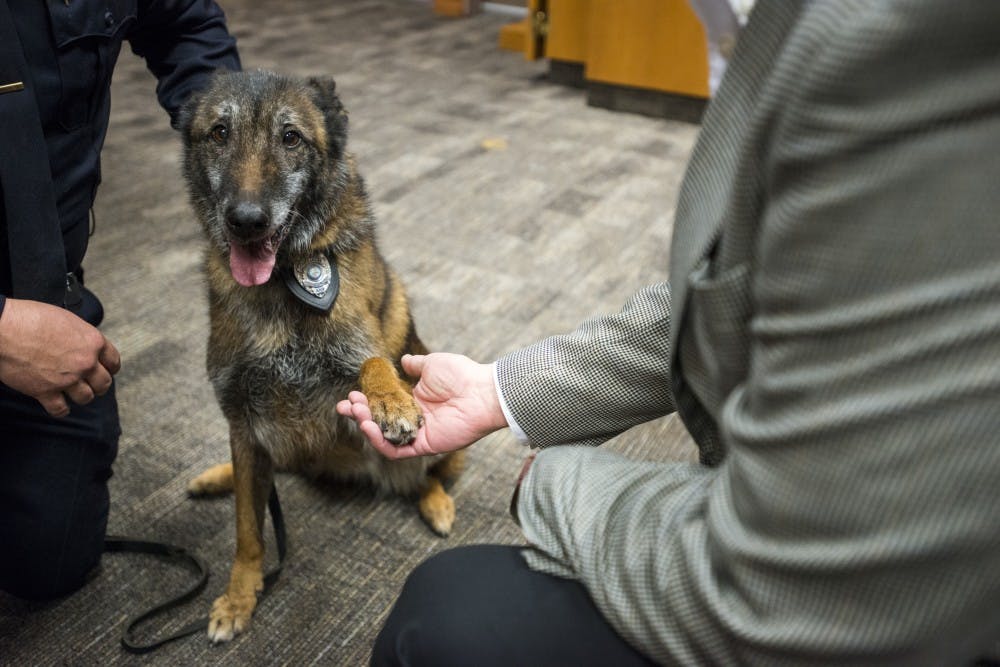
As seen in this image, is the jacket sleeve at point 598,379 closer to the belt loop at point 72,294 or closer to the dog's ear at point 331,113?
the dog's ear at point 331,113

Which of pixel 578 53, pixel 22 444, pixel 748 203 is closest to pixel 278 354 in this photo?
pixel 22 444

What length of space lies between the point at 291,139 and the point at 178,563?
96cm

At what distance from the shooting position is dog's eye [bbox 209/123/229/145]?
162 cm

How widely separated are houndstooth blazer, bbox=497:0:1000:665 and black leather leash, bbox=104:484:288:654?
3.74 ft

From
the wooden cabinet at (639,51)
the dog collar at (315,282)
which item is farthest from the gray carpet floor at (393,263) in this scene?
the dog collar at (315,282)

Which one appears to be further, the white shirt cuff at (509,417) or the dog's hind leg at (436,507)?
the dog's hind leg at (436,507)

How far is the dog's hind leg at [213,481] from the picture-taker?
6.64 feet

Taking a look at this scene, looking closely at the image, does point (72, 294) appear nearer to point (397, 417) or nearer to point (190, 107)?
point (190, 107)

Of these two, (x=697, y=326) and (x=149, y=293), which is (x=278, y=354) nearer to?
(x=697, y=326)

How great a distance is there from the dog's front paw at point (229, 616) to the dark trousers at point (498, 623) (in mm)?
892

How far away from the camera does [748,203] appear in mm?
730

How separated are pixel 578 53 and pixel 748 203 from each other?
460 centimetres

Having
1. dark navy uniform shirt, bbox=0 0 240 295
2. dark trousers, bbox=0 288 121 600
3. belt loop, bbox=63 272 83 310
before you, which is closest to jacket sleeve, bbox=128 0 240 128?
dark navy uniform shirt, bbox=0 0 240 295

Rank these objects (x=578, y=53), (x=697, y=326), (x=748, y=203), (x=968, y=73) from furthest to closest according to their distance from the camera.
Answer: (x=578, y=53), (x=697, y=326), (x=748, y=203), (x=968, y=73)
